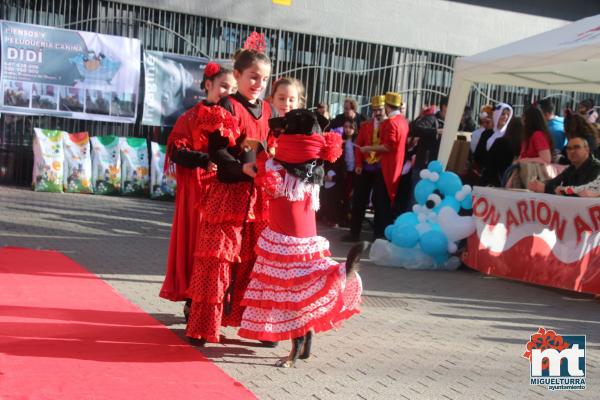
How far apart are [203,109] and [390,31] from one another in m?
12.9

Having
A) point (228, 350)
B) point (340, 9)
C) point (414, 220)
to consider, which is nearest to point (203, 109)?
point (228, 350)

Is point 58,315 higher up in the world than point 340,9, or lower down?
lower down

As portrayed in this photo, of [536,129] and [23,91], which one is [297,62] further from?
[536,129]

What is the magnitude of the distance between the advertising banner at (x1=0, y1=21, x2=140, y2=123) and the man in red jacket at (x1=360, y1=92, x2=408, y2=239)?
16.5 ft

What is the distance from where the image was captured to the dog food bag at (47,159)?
13.1 meters

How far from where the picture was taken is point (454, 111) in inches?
426

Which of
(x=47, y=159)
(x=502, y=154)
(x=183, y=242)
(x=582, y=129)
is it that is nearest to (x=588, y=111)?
(x=502, y=154)

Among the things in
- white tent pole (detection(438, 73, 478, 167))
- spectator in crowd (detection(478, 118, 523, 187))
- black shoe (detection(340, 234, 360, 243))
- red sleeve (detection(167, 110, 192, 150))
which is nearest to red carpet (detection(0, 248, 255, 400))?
red sleeve (detection(167, 110, 192, 150))

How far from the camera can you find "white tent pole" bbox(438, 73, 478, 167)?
10719 millimetres

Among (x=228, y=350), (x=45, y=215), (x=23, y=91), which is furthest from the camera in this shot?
(x=23, y=91)

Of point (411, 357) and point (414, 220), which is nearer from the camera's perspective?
point (411, 357)

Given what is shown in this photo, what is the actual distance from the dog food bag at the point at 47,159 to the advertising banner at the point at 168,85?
1488 millimetres

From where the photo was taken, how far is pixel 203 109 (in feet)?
16.0

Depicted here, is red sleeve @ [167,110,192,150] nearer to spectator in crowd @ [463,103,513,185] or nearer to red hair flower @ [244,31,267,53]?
red hair flower @ [244,31,267,53]
